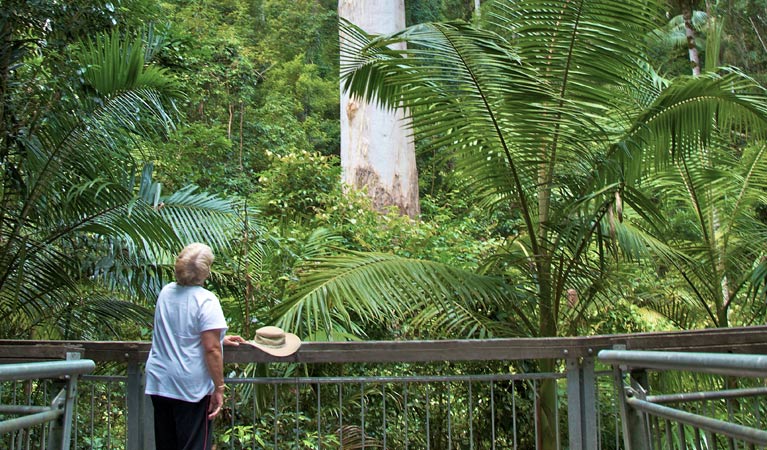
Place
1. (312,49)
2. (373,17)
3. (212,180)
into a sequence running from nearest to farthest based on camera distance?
(373,17) < (212,180) < (312,49)

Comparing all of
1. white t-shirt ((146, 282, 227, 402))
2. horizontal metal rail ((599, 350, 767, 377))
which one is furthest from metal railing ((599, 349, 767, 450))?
white t-shirt ((146, 282, 227, 402))

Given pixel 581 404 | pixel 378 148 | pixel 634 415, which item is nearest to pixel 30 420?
pixel 634 415

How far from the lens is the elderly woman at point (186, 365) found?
3.90 m

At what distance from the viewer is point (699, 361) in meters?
2.12

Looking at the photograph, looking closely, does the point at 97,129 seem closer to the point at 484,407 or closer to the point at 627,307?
the point at 484,407

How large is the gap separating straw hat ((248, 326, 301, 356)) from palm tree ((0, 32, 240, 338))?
2.43m

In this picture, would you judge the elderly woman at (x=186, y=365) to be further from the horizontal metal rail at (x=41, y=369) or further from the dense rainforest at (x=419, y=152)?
the dense rainforest at (x=419, y=152)

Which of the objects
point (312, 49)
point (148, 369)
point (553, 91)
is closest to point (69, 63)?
point (148, 369)

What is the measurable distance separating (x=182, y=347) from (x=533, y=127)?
11.3 feet

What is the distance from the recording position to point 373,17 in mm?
13773

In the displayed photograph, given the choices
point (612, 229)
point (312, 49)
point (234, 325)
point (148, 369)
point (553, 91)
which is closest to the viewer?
point (148, 369)

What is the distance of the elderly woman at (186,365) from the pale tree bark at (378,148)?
9220 mm

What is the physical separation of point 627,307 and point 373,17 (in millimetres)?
7253

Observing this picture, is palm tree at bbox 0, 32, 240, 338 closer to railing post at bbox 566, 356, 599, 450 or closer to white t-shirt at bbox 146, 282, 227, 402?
white t-shirt at bbox 146, 282, 227, 402
